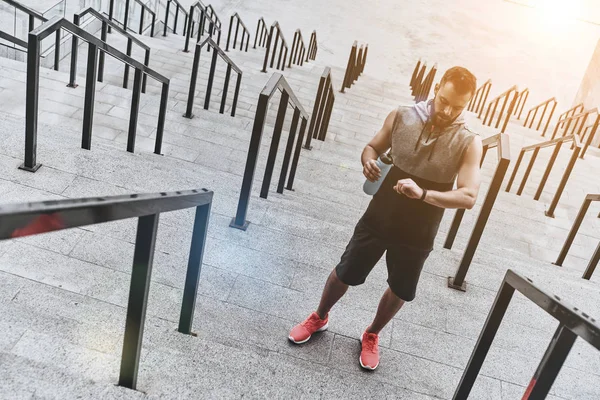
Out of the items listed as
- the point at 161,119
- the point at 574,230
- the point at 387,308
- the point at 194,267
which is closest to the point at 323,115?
the point at 161,119

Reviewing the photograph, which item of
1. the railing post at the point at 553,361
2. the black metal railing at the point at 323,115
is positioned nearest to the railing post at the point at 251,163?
the railing post at the point at 553,361

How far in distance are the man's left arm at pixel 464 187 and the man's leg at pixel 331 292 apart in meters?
0.58

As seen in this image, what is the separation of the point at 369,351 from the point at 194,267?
3.20 ft

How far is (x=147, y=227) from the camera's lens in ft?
5.90

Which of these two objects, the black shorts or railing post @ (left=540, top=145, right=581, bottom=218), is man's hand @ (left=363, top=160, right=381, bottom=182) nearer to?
the black shorts

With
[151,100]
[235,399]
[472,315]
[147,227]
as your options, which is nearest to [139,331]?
[147,227]

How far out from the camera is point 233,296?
3.25 metres

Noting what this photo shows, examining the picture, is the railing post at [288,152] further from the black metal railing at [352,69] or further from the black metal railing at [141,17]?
the black metal railing at [141,17]

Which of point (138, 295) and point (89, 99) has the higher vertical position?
point (138, 295)

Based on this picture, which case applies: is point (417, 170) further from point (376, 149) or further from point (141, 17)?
point (141, 17)

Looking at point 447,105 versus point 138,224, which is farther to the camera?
point 447,105

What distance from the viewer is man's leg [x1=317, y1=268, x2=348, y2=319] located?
3.00 metres

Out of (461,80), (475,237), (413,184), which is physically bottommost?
(475,237)

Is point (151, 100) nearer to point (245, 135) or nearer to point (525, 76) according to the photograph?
point (245, 135)
